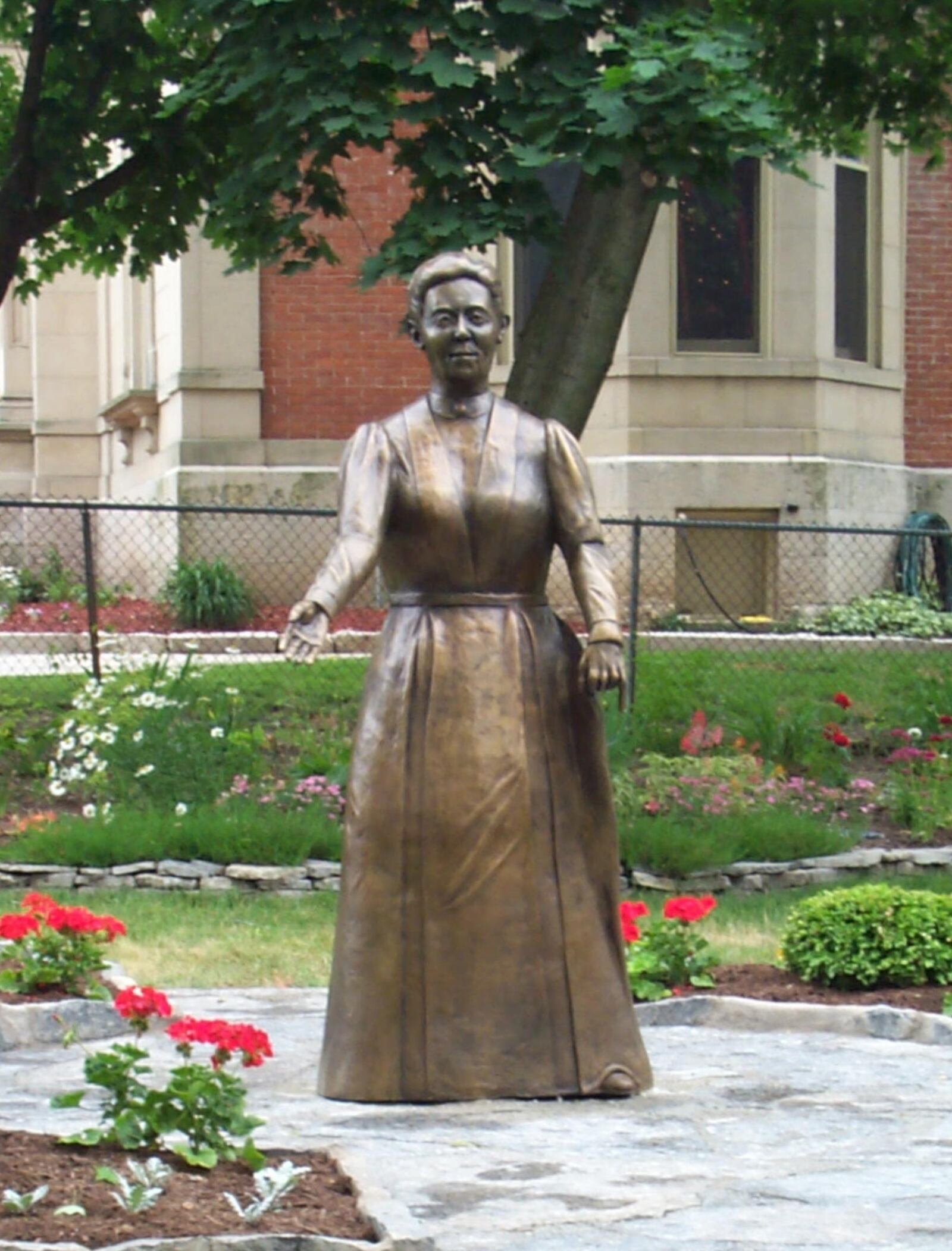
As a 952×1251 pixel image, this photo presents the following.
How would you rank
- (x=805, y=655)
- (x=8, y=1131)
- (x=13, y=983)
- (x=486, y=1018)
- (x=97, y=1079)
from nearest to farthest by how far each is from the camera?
1. (x=97, y=1079)
2. (x=8, y=1131)
3. (x=486, y=1018)
4. (x=13, y=983)
5. (x=805, y=655)

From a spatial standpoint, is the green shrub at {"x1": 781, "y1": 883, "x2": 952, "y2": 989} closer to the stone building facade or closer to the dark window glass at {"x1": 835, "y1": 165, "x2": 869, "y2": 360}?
the stone building facade

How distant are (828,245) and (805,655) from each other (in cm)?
578

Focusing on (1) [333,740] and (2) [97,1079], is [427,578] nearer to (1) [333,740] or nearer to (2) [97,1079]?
(2) [97,1079]

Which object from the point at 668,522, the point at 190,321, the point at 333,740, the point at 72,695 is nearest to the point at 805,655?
the point at 668,522

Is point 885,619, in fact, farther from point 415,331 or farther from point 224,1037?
point 224,1037

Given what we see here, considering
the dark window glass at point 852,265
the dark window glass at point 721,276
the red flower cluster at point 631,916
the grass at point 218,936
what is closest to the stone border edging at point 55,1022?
the grass at point 218,936

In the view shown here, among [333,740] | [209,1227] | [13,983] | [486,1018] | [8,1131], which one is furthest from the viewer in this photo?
[333,740]

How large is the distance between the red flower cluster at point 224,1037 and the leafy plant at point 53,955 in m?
2.66

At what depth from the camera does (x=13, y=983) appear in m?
7.95

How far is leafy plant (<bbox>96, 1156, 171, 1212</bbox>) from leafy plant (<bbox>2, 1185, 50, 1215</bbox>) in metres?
0.15

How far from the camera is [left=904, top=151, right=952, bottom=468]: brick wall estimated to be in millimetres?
22391

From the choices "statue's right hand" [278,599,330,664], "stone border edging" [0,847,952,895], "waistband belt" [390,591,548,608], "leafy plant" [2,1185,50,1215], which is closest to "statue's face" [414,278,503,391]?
"waistband belt" [390,591,548,608]

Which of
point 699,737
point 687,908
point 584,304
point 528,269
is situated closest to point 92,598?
point 584,304

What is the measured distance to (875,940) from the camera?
8078mm
